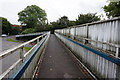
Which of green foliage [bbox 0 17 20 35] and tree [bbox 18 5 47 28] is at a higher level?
tree [bbox 18 5 47 28]

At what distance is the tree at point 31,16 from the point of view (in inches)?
1873

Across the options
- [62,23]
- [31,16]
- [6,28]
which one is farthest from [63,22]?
[6,28]

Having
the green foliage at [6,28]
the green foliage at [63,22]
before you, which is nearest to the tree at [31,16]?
the green foliage at [6,28]

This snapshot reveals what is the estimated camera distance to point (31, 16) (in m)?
47.4

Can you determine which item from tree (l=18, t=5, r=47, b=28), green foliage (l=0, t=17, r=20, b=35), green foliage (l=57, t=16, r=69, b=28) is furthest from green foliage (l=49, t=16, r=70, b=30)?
green foliage (l=0, t=17, r=20, b=35)

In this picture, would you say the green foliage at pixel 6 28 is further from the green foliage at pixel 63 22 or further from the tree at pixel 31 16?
the green foliage at pixel 63 22

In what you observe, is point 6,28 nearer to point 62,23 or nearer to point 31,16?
point 31,16

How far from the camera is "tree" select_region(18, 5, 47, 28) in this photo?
156 feet

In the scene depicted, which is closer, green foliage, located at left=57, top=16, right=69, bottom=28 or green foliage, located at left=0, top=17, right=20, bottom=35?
green foliage, located at left=57, top=16, right=69, bottom=28

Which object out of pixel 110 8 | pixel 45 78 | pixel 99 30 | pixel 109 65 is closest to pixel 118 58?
pixel 109 65

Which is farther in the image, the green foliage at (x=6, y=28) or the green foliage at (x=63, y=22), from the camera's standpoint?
the green foliage at (x=6, y=28)

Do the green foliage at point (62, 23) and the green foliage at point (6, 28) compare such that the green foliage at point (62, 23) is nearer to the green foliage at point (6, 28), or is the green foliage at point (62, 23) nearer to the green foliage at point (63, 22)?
the green foliage at point (63, 22)

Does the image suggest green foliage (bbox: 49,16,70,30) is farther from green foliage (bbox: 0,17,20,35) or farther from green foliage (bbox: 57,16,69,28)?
green foliage (bbox: 0,17,20,35)

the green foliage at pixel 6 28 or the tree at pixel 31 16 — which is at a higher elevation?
the tree at pixel 31 16
